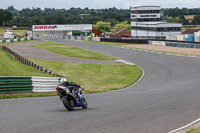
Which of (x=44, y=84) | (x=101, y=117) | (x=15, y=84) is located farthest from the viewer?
(x=44, y=84)

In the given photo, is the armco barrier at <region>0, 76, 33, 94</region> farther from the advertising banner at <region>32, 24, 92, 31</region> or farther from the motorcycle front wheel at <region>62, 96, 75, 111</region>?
the advertising banner at <region>32, 24, 92, 31</region>

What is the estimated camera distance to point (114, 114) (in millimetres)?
12781

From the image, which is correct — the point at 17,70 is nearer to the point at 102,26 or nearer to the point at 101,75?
the point at 101,75

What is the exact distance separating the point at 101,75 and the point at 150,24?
102m

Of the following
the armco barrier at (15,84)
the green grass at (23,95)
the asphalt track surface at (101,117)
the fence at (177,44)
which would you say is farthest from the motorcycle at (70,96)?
the fence at (177,44)

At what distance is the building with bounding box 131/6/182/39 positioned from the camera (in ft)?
421

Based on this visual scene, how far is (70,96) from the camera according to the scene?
13391mm

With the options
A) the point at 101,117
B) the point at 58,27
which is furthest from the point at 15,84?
the point at 58,27

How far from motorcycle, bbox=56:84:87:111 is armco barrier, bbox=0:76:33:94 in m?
6.20

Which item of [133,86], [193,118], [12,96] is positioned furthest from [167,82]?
[193,118]

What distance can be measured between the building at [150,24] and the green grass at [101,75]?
293 feet

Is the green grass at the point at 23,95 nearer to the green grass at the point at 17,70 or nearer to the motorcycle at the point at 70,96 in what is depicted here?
the green grass at the point at 17,70

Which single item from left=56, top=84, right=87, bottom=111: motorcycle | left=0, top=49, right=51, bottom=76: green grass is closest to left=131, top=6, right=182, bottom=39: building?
left=0, top=49, right=51, bottom=76: green grass

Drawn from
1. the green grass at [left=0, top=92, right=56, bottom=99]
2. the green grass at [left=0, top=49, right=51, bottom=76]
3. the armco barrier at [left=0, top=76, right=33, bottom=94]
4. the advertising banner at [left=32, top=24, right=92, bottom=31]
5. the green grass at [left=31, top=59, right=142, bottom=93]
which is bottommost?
the green grass at [left=31, top=59, right=142, bottom=93]
